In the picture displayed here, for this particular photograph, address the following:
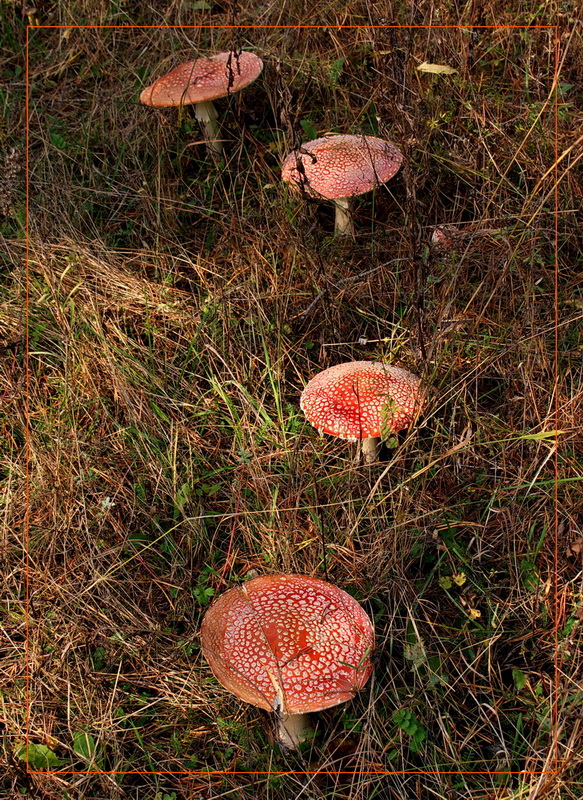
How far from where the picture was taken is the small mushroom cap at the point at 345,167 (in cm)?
377

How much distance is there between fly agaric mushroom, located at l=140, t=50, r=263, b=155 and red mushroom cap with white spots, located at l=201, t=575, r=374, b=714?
2888mm

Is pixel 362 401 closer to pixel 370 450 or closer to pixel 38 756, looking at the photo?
pixel 370 450

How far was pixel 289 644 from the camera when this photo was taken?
2.32m

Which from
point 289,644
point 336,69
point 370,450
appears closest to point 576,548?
point 370,450

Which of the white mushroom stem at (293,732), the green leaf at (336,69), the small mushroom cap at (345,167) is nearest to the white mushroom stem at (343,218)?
the small mushroom cap at (345,167)

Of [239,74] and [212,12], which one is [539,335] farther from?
[212,12]

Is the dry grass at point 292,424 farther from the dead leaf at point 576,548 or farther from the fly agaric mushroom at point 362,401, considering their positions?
the fly agaric mushroom at point 362,401

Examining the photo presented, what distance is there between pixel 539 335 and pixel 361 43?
7.81 feet

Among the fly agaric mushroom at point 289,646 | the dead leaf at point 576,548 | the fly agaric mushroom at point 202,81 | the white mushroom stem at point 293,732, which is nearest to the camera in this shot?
the fly agaric mushroom at point 289,646

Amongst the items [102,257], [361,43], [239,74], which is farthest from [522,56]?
[102,257]

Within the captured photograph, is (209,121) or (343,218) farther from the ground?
(209,121)

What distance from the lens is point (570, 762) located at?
231 cm

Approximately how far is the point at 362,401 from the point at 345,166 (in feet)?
4.61

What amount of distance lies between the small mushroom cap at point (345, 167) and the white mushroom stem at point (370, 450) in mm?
1266
